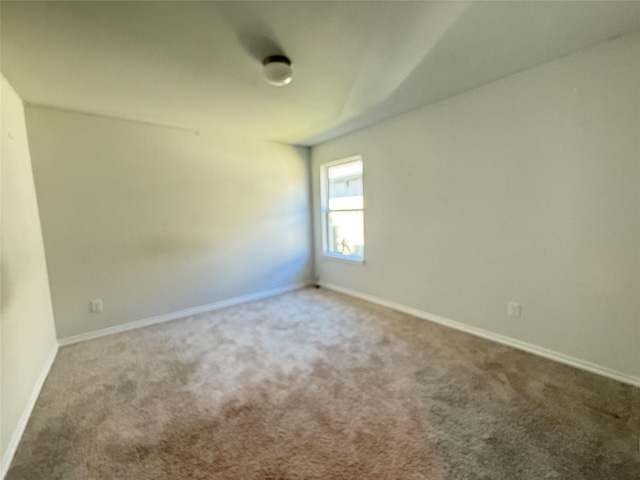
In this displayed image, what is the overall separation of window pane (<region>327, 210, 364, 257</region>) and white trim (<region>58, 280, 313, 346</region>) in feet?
2.65

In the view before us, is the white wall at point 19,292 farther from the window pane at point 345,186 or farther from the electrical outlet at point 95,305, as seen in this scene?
the window pane at point 345,186

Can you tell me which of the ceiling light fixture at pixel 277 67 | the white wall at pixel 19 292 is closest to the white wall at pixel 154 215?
the white wall at pixel 19 292

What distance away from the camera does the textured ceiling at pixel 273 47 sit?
5.12 feet

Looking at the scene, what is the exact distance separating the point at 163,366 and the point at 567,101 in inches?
146

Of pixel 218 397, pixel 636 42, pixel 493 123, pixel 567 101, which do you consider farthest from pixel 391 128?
pixel 218 397

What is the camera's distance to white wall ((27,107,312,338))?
273 cm

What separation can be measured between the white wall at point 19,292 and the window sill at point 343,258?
3.21m

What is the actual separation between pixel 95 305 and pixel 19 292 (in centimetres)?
112

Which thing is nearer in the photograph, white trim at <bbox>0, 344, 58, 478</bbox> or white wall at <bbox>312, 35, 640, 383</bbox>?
white trim at <bbox>0, 344, 58, 478</bbox>

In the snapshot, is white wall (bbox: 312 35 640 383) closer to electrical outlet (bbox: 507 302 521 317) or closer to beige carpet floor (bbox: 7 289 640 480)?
electrical outlet (bbox: 507 302 521 317)

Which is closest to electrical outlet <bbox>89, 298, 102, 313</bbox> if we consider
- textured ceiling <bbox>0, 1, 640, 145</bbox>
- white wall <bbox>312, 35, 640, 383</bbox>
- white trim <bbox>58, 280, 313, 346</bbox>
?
white trim <bbox>58, 280, 313, 346</bbox>

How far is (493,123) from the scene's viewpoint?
249 centimetres

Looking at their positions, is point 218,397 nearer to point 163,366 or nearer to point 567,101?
point 163,366

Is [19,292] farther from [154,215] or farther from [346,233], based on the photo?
[346,233]
